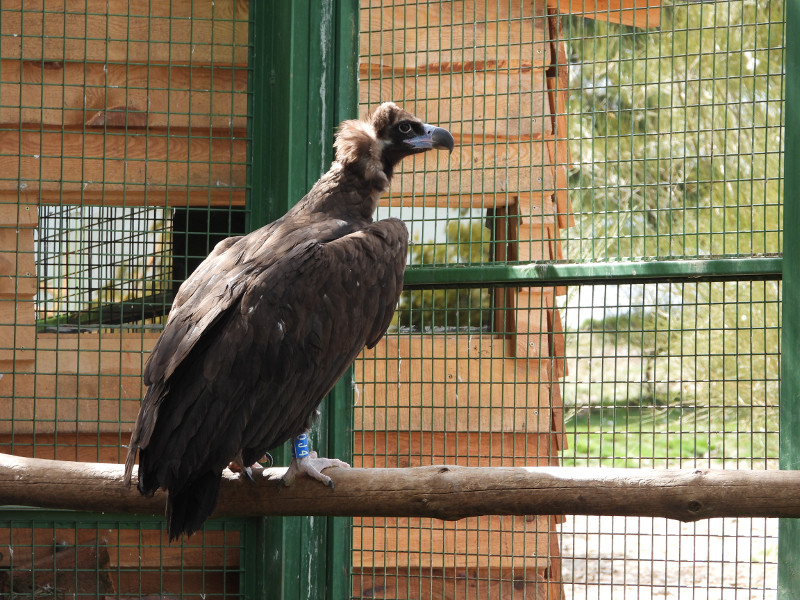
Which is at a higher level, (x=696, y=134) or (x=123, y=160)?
(x=696, y=134)

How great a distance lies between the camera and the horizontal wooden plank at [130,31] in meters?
4.16

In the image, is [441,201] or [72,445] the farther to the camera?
[441,201]

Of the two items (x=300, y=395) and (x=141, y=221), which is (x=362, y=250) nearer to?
(x=300, y=395)

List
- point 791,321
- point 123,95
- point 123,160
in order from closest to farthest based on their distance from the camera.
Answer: point 791,321, point 123,160, point 123,95

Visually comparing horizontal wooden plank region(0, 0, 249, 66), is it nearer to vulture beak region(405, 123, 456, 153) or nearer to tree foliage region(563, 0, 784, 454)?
vulture beak region(405, 123, 456, 153)

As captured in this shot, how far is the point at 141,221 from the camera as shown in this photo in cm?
456

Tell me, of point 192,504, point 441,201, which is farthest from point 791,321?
point 192,504

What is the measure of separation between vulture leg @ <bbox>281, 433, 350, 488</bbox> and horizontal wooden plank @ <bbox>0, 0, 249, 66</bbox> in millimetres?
1924

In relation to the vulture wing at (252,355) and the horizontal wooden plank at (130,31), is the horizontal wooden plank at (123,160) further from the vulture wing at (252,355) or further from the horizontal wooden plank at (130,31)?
the vulture wing at (252,355)

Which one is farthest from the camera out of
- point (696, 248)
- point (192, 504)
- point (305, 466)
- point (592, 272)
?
point (696, 248)

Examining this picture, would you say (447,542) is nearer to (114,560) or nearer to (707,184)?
(114,560)

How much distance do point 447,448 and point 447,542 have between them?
0.41 meters

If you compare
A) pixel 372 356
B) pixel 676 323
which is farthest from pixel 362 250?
pixel 676 323

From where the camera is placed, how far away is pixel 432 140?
3.70 metres
